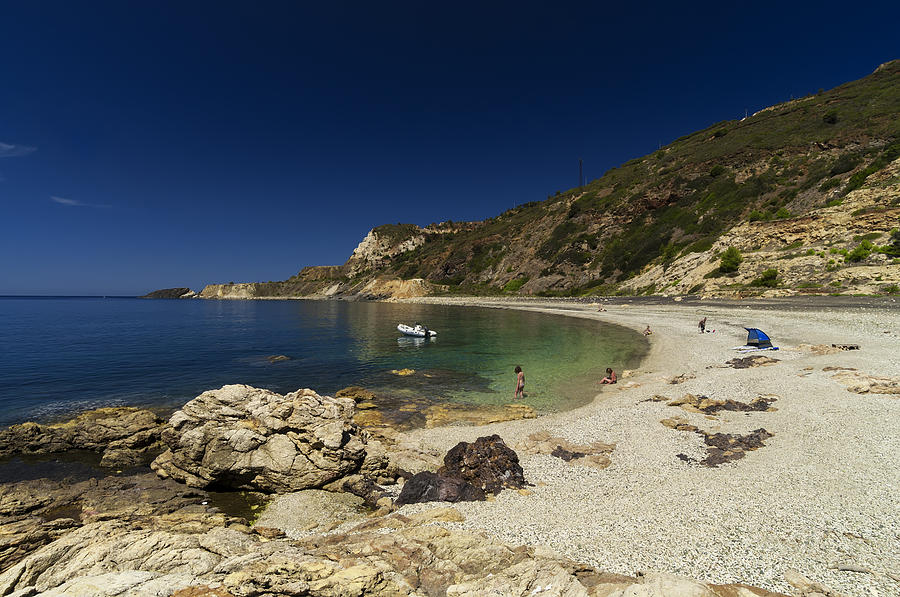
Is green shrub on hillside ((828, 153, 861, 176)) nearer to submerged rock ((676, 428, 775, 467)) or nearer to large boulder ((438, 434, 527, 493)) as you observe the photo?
submerged rock ((676, 428, 775, 467))

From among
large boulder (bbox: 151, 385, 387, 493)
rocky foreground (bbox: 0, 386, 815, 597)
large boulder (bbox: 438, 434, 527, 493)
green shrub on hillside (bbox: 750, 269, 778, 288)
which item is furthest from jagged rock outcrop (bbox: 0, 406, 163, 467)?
green shrub on hillside (bbox: 750, 269, 778, 288)

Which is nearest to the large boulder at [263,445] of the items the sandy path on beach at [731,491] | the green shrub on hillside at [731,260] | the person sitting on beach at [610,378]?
the sandy path on beach at [731,491]

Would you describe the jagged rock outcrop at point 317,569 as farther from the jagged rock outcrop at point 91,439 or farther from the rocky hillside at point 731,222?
the rocky hillside at point 731,222

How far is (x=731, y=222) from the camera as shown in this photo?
63281 millimetres

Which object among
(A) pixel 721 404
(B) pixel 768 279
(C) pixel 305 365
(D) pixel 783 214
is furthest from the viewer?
(D) pixel 783 214

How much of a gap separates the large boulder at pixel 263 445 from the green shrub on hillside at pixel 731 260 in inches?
2113

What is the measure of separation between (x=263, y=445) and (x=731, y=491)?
34.7ft

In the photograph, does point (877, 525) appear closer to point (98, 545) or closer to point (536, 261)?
point (98, 545)

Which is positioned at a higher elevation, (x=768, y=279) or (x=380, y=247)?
(x=380, y=247)

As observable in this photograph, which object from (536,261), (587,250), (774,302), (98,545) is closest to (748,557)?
(98,545)

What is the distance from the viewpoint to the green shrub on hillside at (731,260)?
46781mm

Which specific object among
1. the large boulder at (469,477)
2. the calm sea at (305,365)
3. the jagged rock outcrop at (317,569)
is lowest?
the calm sea at (305,365)

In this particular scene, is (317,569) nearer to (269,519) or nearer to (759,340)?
(269,519)

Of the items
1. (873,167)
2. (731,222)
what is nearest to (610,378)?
(873,167)
